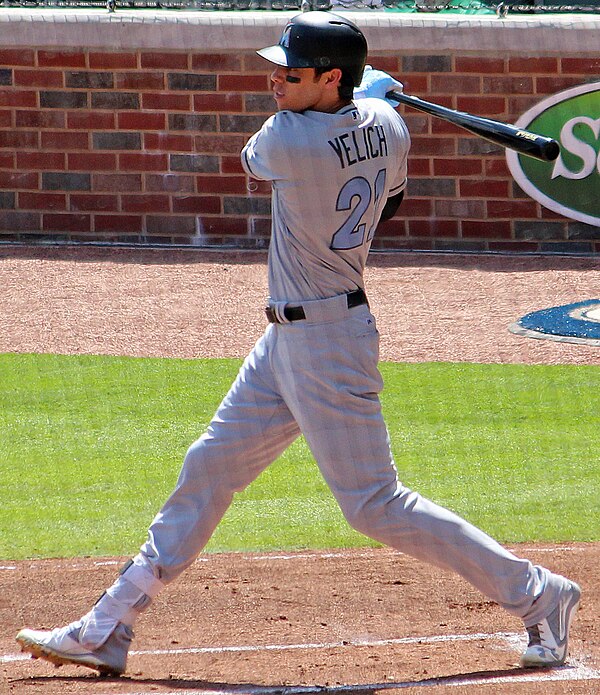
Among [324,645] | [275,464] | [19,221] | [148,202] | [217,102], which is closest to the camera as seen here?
[324,645]

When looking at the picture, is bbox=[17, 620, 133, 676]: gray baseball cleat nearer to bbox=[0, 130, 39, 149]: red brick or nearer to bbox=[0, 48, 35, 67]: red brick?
bbox=[0, 130, 39, 149]: red brick

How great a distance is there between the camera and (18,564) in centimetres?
511

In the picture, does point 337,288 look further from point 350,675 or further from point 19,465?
point 19,465

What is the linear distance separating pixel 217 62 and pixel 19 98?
2.06 m

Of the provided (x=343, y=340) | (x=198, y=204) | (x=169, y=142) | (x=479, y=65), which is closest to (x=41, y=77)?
(x=169, y=142)

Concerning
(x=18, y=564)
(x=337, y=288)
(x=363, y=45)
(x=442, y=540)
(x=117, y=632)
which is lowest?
(x=18, y=564)

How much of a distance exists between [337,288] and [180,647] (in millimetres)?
1461

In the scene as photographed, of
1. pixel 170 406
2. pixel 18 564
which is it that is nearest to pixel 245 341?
pixel 170 406

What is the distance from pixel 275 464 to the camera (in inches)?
261

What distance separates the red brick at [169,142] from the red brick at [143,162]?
0.08 meters

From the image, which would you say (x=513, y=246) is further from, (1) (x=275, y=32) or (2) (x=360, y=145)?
(2) (x=360, y=145)

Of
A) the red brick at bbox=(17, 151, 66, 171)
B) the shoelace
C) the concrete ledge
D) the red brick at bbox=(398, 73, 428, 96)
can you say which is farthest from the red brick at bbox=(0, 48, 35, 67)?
the shoelace

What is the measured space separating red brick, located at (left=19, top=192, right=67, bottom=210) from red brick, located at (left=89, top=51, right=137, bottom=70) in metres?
1.37

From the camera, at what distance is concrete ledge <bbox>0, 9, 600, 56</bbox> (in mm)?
11633
